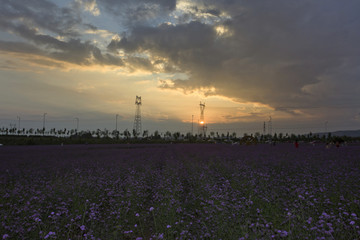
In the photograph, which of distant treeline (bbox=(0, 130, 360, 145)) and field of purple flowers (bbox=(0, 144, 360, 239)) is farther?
distant treeline (bbox=(0, 130, 360, 145))

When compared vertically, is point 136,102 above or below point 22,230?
above

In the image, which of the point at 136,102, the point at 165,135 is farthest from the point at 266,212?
the point at 165,135

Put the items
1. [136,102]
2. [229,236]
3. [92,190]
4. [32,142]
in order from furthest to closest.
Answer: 1. [136,102]
2. [32,142]
3. [92,190]
4. [229,236]

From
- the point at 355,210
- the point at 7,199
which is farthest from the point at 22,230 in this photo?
the point at 355,210

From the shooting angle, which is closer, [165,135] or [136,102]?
[136,102]

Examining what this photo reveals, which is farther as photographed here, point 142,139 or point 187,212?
point 142,139

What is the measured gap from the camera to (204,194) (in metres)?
7.51

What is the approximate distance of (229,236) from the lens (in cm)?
403

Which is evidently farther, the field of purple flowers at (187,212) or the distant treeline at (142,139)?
the distant treeline at (142,139)

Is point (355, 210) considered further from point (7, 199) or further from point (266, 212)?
point (7, 199)

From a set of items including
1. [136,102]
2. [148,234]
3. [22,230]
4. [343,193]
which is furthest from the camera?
[136,102]

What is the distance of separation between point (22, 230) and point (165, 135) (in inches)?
5318

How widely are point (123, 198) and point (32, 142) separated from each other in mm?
49732

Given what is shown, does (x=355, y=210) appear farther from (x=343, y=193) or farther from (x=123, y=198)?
(x=123, y=198)
